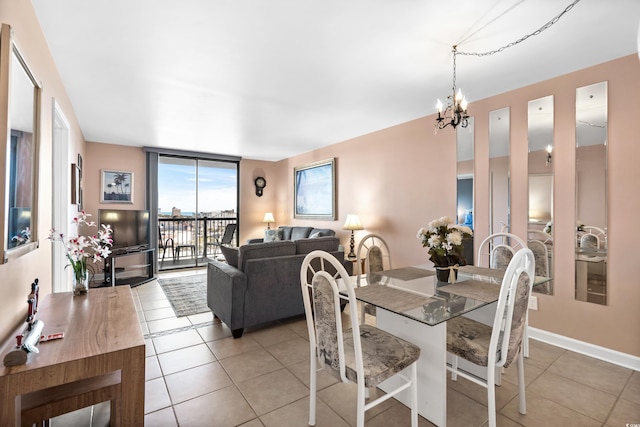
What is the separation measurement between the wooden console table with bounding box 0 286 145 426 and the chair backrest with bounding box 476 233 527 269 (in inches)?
109

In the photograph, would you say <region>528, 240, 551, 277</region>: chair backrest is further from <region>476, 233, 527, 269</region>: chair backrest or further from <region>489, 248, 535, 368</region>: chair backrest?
<region>489, 248, 535, 368</region>: chair backrest

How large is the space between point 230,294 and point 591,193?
3340 mm

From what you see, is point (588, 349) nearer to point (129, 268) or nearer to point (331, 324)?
point (331, 324)

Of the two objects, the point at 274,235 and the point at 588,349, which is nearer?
the point at 588,349

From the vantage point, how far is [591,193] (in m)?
2.58

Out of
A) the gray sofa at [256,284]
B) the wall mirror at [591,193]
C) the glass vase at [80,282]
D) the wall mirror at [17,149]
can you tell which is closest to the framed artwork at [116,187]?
the gray sofa at [256,284]

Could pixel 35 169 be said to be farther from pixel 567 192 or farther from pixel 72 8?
pixel 567 192

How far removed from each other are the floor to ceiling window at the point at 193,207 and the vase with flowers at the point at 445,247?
5170 millimetres

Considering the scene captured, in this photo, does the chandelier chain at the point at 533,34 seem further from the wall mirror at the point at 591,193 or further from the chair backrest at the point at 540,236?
the chair backrest at the point at 540,236

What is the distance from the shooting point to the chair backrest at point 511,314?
1.51 meters

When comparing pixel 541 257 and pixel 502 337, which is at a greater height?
pixel 541 257

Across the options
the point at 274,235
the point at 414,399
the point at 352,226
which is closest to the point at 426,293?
the point at 414,399

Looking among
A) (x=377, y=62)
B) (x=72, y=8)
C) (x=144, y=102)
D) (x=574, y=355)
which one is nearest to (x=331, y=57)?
(x=377, y=62)

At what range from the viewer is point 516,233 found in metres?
3.04
